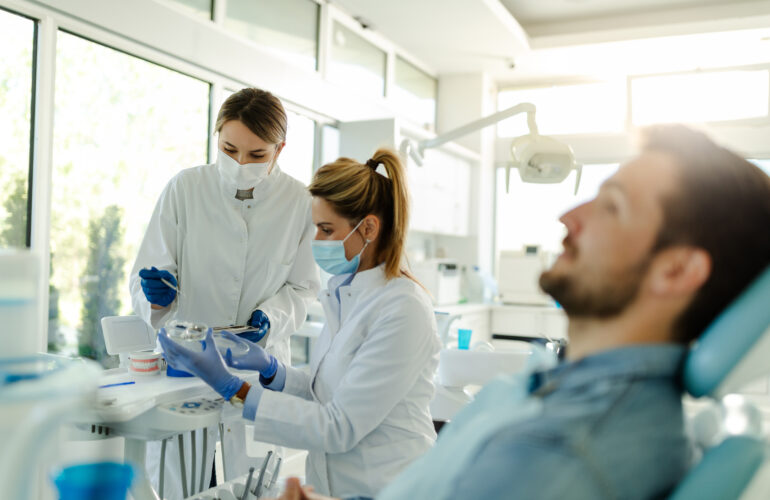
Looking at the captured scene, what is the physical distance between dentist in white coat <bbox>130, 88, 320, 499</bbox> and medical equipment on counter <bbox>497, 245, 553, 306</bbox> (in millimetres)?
3428

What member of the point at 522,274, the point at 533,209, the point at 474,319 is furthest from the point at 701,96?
the point at 474,319

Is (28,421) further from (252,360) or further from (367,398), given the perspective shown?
(252,360)

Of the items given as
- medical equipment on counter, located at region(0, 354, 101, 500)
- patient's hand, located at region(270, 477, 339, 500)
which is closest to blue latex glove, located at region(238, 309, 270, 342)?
patient's hand, located at region(270, 477, 339, 500)

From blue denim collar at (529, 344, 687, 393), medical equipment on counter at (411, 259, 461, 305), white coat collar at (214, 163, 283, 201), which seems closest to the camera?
blue denim collar at (529, 344, 687, 393)

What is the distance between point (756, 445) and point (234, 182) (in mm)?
1601

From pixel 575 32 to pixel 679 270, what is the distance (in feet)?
15.0

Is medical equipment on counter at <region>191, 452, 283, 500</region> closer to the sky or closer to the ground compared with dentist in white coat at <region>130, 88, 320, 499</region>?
closer to the ground

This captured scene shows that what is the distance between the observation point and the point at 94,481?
0.79m

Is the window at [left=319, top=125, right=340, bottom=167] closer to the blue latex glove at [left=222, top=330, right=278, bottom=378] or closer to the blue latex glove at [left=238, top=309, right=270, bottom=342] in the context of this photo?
Answer: the blue latex glove at [left=238, top=309, right=270, bottom=342]

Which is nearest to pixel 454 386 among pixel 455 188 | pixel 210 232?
pixel 210 232

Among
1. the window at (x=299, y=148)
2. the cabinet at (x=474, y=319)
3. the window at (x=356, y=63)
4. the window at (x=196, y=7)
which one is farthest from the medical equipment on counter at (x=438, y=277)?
the window at (x=196, y=7)

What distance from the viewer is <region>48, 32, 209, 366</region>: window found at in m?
2.34

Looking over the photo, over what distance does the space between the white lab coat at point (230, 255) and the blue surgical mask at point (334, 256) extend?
34cm

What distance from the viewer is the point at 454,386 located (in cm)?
245
